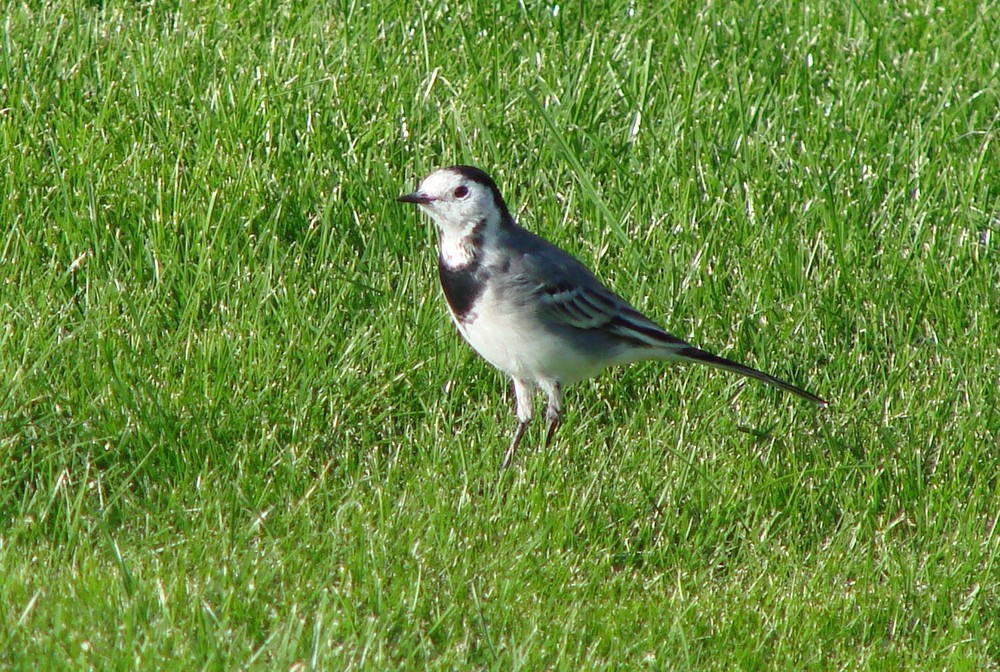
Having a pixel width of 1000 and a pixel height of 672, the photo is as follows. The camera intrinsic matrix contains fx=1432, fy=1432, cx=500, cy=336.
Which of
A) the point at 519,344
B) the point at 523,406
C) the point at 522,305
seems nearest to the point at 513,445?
the point at 523,406

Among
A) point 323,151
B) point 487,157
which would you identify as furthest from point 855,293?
point 323,151

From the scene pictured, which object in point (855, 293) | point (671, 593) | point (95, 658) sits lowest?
point (95, 658)

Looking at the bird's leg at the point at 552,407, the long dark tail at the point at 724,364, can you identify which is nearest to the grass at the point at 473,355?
the bird's leg at the point at 552,407

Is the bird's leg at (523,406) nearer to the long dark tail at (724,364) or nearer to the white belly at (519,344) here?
the white belly at (519,344)

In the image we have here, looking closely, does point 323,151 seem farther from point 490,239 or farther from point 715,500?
point 715,500

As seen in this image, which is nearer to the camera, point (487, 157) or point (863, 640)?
point (863, 640)

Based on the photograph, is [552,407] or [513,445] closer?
[513,445]

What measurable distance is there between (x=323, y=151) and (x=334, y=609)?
2678mm

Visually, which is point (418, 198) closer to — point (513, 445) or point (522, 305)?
point (522, 305)

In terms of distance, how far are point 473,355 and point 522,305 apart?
0.54 m

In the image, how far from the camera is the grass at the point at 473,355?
14.3 ft

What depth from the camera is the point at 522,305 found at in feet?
16.8

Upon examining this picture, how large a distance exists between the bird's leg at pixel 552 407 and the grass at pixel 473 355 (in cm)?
7

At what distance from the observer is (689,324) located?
5820 millimetres
